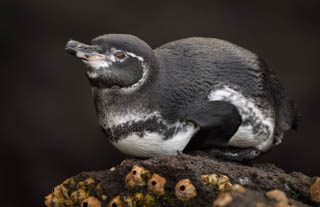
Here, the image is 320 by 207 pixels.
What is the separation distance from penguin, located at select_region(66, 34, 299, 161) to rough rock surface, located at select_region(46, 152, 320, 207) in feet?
0.43

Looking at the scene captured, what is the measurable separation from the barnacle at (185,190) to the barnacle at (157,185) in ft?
0.24

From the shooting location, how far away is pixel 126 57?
219cm

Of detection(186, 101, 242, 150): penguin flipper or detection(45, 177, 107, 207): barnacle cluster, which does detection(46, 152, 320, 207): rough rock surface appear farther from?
detection(186, 101, 242, 150): penguin flipper

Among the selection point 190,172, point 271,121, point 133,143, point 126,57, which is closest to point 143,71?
point 126,57

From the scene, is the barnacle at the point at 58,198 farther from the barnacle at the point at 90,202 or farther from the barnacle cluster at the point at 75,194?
the barnacle at the point at 90,202

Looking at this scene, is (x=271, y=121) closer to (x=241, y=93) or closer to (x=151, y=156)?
(x=241, y=93)

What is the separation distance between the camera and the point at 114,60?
218 centimetres

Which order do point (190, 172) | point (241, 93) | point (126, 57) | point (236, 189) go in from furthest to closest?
point (241, 93) → point (126, 57) → point (190, 172) → point (236, 189)

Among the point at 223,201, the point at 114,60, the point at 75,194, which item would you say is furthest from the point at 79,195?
the point at 223,201

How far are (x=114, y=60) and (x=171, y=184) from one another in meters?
0.53

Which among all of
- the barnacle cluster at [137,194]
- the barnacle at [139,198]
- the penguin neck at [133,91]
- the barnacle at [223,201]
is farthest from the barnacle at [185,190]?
the penguin neck at [133,91]

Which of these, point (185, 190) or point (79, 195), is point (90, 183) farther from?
point (185, 190)

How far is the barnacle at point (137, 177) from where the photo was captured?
2.05 meters

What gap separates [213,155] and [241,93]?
11.4 inches
